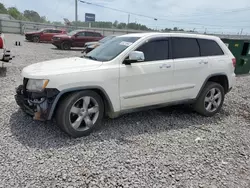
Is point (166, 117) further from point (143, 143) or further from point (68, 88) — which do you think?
point (68, 88)

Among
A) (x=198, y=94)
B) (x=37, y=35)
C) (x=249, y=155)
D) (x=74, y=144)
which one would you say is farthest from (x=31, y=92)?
(x=37, y=35)

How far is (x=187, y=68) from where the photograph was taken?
166 inches

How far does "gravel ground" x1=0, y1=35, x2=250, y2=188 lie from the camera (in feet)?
8.50

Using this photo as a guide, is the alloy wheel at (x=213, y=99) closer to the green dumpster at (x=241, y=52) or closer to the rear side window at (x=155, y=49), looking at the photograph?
the rear side window at (x=155, y=49)

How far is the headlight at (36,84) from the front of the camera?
10.2ft

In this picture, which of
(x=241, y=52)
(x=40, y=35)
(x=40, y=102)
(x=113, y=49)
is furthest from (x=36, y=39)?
(x=40, y=102)

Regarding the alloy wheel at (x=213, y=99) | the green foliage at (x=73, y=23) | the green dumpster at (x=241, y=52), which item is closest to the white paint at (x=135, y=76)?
the alloy wheel at (x=213, y=99)

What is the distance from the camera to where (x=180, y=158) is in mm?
3105

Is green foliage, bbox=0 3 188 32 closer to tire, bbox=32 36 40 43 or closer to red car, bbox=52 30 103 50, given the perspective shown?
red car, bbox=52 30 103 50

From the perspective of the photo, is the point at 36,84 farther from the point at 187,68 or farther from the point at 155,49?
the point at 187,68

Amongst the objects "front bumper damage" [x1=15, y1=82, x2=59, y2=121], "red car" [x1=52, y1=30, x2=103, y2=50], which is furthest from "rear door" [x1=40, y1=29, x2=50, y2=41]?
"front bumper damage" [x1=15, y1=82, x2=59, y2=121]

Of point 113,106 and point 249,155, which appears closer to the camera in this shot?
point 249,155

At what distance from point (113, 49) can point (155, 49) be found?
78 cm

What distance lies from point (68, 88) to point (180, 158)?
1939 millimetres
